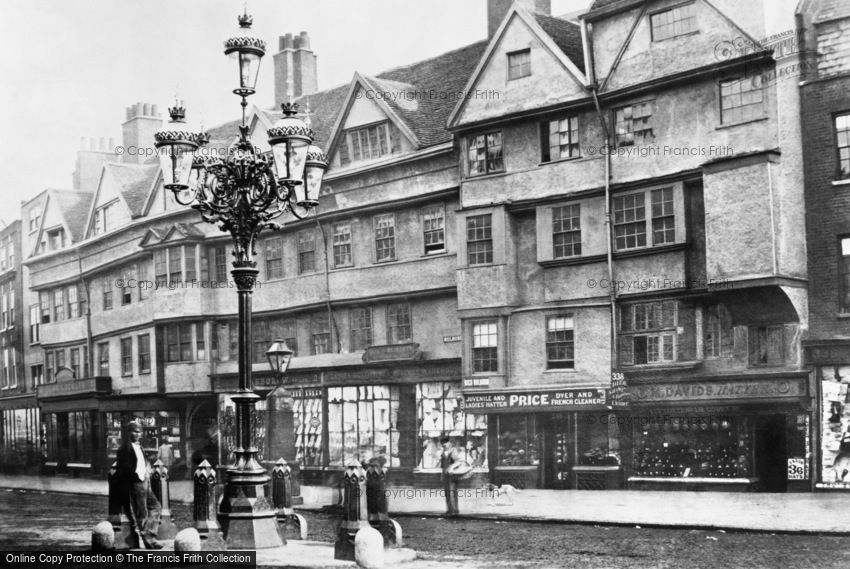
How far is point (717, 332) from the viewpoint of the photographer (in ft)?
57.5

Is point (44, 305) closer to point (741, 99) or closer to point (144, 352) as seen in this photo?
point (144, 352)

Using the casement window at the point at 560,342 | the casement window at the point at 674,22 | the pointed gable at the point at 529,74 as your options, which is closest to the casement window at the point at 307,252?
the pointed gable at the point at 529,74

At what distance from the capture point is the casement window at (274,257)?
24125 mm

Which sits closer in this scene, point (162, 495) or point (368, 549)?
point (368, 549)

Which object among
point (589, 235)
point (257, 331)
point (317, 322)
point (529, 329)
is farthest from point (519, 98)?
point (257, 331)

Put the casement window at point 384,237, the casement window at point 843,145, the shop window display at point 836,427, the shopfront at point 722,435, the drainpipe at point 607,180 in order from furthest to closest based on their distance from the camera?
the casement window at point 384,237 < the drainpipe at point 607,180 < the shopfront at point 722,435 < the casement window at point 843,145 < the shop window display at point 836,427

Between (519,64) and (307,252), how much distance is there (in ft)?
20.7

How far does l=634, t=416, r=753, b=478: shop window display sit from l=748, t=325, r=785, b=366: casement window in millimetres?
1020

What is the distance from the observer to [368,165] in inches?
896

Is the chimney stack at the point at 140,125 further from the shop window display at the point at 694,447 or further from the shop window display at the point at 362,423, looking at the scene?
the shop window display at the point at 694,447

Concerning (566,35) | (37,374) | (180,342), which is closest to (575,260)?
(566,35)

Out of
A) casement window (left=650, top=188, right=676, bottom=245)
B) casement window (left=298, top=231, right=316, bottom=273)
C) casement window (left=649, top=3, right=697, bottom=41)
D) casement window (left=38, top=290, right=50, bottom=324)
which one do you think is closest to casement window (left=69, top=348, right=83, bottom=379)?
casement window (left=38, top=290, right=50, bottom=324)

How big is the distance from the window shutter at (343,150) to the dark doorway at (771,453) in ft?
35.0

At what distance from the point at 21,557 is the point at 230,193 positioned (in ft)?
16.2
